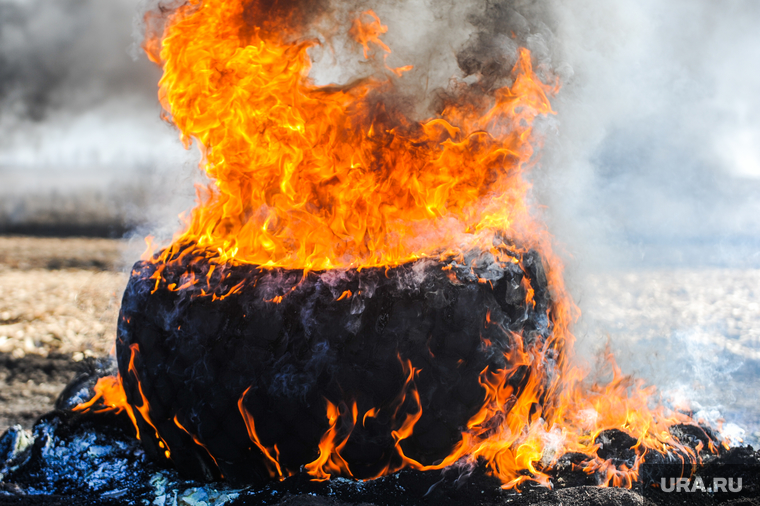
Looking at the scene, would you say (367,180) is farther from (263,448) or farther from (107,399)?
(107,399)

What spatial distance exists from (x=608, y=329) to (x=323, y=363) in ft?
11.3

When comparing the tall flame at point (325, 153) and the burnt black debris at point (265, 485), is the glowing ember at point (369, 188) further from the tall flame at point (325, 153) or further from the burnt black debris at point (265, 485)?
the burnt black debris at point (265, 485)

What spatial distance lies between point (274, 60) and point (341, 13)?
66 cm

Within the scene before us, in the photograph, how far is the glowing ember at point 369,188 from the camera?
9.70ft

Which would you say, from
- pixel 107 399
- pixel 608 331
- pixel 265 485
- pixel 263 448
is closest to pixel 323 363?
pixel 263 448

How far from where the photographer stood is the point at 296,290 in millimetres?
2723

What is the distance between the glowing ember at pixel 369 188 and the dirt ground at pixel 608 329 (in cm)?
113

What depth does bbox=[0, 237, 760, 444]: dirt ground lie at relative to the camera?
4.56 m

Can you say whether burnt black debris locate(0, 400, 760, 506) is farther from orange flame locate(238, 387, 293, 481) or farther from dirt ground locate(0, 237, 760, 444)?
dirt ground locate(0, 237, 760, 444)

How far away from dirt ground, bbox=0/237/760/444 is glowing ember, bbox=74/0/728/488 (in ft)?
3.70

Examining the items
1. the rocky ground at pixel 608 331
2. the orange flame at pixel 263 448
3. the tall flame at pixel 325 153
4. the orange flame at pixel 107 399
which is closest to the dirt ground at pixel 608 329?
the rocky ground at pixel 608 331

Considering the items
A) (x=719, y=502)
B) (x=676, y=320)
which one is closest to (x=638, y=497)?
(x=719, y=502)

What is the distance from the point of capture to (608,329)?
468cm

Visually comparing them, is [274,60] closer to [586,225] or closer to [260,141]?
[260,141]
